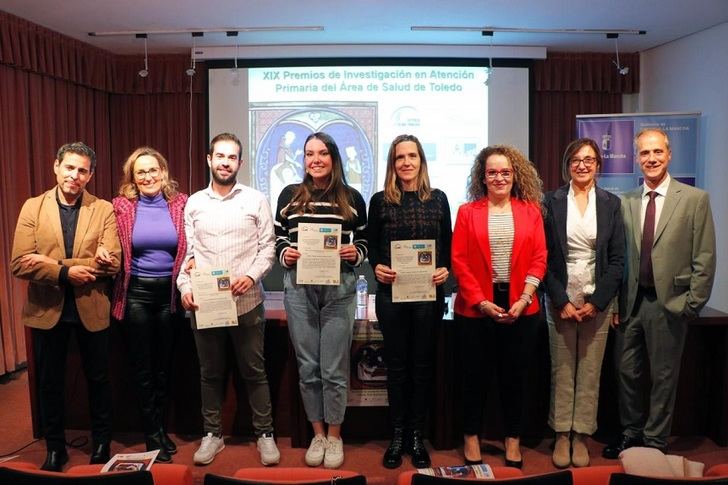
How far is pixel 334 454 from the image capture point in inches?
107

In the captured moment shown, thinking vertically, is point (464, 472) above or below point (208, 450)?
above

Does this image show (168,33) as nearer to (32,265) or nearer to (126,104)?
(126,104)

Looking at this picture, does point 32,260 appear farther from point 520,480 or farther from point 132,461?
point 520,480

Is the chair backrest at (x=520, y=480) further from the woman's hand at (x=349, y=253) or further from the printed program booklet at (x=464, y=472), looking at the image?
the woman's hand at (x=349, y=253)

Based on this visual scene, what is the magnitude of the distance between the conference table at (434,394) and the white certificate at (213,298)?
0.44 meters

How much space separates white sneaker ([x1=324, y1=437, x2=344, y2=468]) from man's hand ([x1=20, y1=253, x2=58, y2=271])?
5.08 feet

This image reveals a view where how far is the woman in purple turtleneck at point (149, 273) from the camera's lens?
107 inches

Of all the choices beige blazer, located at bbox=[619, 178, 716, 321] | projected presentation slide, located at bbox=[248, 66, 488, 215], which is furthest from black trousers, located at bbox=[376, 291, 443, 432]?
projected presentation slide, located at bbox=[248, 66, 488, 215]

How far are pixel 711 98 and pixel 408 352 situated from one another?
14.9ft

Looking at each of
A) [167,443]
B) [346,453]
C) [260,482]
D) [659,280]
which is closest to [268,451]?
[346,453]

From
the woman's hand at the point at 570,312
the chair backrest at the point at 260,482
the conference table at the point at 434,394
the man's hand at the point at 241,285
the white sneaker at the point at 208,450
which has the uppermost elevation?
the man's hand at the point at 241,285

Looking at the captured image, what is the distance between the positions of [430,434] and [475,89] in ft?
13.5

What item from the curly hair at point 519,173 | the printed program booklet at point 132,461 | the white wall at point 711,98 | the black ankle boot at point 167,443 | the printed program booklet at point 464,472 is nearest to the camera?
the printed program booklet at point 464,472

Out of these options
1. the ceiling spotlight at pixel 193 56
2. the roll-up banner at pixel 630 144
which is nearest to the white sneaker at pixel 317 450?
the ceiling spotlight at pixel 193 56
